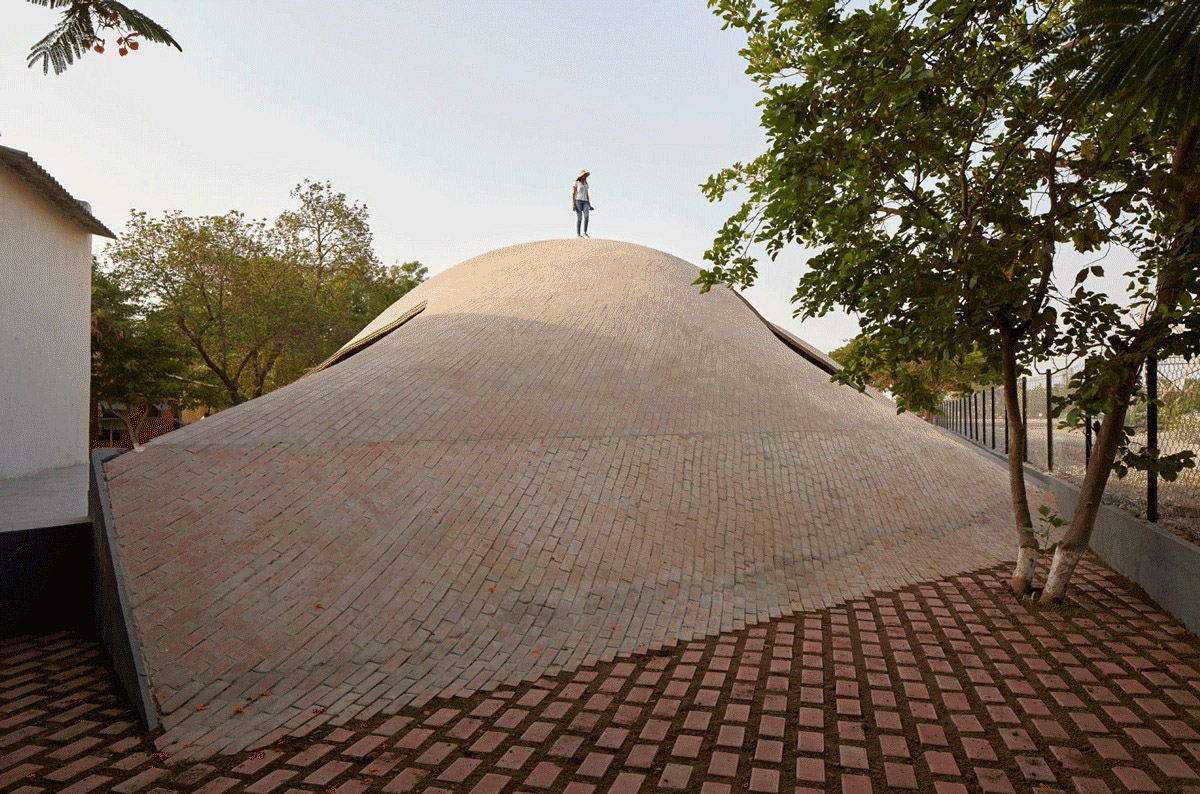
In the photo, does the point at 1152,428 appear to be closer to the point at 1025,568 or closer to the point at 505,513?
the point at 1025,568

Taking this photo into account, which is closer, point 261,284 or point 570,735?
point 570,735

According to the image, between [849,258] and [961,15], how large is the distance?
1739 millimetres

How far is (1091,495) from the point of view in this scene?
578cm

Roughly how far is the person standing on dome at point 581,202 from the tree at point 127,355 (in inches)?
540

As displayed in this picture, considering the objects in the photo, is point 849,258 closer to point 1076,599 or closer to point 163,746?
point 1076,599

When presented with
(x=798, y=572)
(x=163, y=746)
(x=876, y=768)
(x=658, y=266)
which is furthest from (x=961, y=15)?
(x=658, y=266)

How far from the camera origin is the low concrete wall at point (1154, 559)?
5367 mm

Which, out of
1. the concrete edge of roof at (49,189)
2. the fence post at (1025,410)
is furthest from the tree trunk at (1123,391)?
the concrete edge of roof at (49,189)

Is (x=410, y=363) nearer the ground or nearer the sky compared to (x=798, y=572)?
nearer the sky

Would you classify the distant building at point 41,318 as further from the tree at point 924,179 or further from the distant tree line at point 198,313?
the tree at point 924,179

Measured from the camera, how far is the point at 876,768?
363cm

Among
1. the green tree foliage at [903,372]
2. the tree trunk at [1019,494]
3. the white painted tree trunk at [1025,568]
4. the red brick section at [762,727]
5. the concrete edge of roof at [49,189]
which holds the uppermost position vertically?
the concrete edge of roof at [49,189]

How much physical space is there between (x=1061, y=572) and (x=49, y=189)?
52.0 ft

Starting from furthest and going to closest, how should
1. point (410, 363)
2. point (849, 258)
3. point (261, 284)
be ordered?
point (261, 284) → point (410, 363) → point (849, 258)
